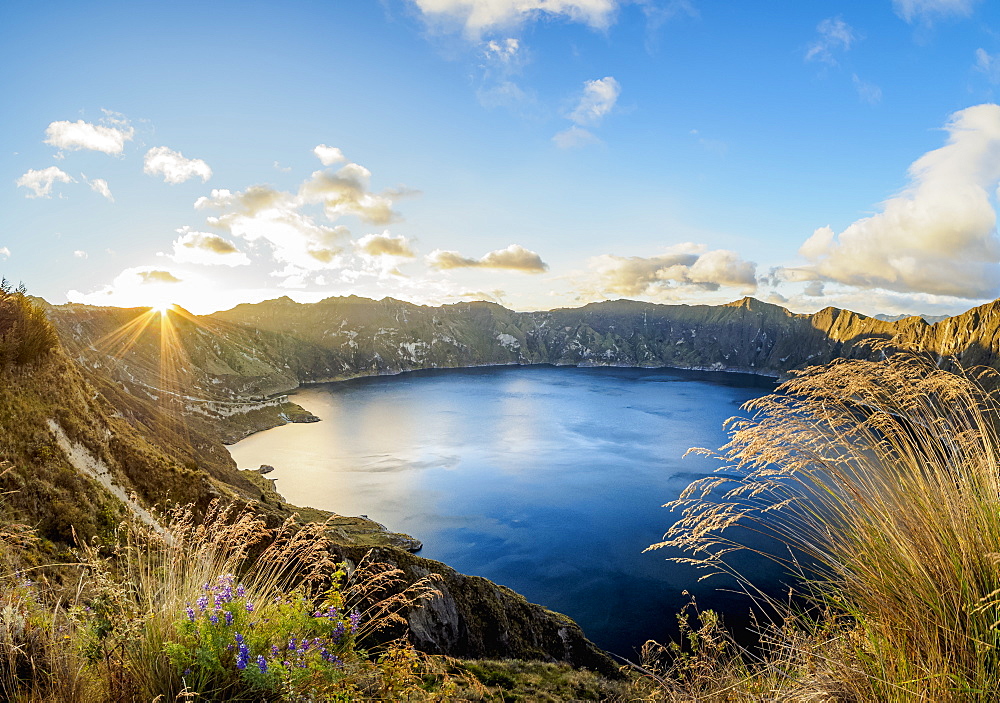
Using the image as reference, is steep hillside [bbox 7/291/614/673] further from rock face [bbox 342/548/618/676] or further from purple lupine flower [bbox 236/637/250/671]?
purple lupine flower [bbox 236/637/250/671]

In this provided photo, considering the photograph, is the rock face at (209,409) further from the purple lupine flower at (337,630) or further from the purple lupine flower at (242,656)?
the purple lupine flower at (337,630)

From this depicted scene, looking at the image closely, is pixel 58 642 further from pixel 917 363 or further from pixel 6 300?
pixel 6 300

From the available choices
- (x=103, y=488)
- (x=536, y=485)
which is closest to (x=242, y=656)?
(x=103, y=488)

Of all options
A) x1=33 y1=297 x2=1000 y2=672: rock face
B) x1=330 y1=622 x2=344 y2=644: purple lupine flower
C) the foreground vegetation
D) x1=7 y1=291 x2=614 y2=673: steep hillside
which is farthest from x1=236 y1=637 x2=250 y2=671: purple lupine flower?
x1=33 y1=297 x2=1000 y2=672: rock face

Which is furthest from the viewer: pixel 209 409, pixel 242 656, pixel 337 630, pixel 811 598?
pixel 209 409

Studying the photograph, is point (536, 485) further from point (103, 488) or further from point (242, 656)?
point (242, 656)
